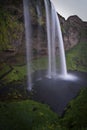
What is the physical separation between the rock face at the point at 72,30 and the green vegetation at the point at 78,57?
6.20ft

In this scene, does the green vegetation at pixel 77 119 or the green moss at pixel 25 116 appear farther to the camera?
the green moss at pixel 25 116

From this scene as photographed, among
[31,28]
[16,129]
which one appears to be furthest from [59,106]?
[31,28]

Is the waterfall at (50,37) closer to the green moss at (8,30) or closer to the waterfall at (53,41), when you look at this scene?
the waterfall at (53,41)

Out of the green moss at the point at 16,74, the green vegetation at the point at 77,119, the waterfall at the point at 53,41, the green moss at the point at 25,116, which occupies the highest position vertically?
the waterfall at the point at 53,41

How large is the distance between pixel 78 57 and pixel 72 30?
11362mm

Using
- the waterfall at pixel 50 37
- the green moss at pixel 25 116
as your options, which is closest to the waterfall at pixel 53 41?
the waterfall at pixel 50 37

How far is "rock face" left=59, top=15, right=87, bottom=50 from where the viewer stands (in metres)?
73.2

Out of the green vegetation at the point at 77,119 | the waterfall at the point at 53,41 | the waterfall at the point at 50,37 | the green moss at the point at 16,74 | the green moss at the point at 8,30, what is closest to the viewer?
the green vegetation at the point at 77,119

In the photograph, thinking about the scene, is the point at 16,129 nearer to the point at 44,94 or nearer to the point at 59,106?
the point at 59,106

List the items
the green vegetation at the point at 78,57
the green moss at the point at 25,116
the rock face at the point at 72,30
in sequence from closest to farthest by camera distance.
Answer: the green moss at the point at 25,116 < the green vegetation at the point at 78,57 < the rock face at the point at 72,30

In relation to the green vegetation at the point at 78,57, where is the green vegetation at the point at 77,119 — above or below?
below

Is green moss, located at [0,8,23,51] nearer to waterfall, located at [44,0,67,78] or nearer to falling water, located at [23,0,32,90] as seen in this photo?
falling water, located at [23,0,32,90]

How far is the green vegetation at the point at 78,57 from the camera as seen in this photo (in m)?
65.0

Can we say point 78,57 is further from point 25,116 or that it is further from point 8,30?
point 25,116
